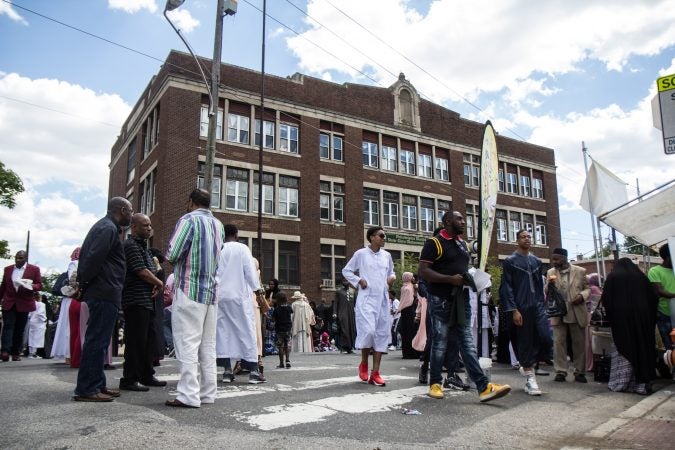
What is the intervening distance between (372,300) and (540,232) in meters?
39.9

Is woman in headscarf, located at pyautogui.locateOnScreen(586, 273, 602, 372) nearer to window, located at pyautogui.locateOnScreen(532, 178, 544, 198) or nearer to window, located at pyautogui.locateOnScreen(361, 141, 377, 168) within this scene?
window, located at pyautogui.locateOnScreen(361, 141, 377, 168)

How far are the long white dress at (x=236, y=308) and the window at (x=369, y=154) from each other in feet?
92.5

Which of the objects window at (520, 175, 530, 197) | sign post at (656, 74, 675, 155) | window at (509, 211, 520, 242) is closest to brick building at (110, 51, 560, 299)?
window at (509, 211, 520, 242)

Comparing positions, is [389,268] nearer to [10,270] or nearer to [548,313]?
[548,313]

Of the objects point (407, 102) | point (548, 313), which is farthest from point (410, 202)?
point (548, 313)

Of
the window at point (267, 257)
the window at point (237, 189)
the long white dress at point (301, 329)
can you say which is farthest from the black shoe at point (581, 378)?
the window at point (237, 189)

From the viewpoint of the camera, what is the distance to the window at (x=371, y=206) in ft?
112

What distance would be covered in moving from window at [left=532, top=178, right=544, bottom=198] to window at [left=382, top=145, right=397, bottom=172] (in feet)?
46.0

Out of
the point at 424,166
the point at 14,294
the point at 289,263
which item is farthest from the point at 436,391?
the point at 424,166

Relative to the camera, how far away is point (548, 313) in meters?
8.19

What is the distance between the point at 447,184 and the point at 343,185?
8.76 metres

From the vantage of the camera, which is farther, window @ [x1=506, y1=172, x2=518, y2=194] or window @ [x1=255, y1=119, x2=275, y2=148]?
window @ [x1=506, y1=172, x2=518, y2=194]

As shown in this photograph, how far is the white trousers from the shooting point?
15.8ft

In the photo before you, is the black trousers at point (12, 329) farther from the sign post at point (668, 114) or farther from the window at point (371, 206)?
the window at point (371, 206)
